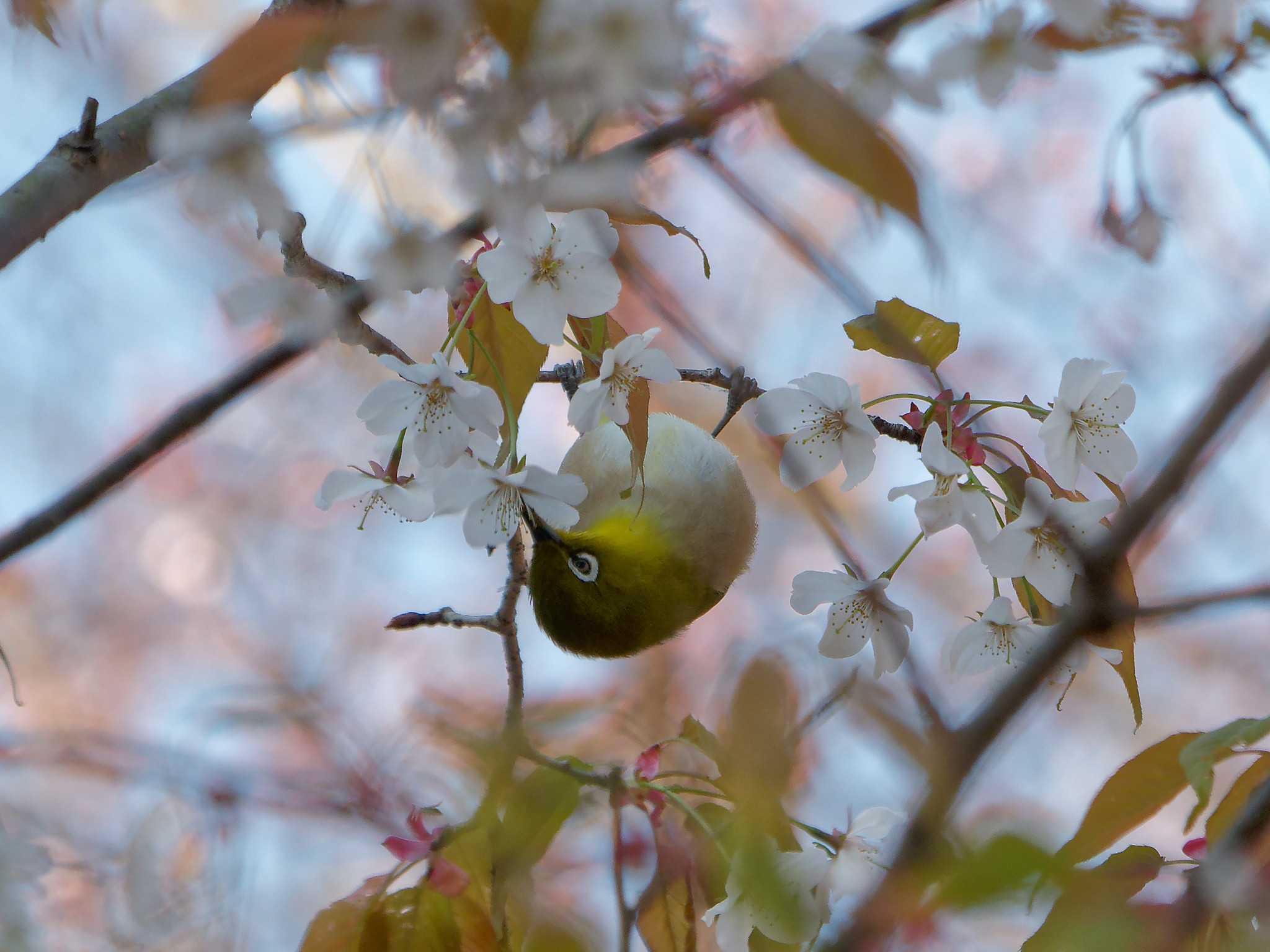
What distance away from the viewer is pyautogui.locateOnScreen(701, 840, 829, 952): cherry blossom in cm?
52

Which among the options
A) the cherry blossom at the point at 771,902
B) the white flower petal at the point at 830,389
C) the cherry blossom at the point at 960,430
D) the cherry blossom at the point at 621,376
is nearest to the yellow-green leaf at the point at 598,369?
the cherry blossom at the point at 621,376

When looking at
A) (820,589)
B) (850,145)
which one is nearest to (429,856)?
(820,589)

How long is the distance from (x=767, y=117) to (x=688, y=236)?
0.50m

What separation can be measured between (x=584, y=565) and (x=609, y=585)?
6 cm

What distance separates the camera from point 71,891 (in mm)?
1604

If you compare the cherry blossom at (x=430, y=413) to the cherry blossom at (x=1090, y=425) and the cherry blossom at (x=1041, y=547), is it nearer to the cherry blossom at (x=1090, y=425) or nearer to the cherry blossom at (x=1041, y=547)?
the cherry blossom at (x=1041, y=547)

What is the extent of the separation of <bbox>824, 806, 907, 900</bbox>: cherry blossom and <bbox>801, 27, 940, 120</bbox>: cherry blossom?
75cm

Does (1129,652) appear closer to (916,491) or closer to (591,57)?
(916,491)

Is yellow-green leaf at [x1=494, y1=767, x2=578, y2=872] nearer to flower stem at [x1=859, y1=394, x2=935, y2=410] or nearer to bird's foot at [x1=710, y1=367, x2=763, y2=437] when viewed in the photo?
flower stem at [x1=859, y1=394, x2=935, y2=410]

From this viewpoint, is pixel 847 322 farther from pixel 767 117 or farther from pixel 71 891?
pixel 71 891

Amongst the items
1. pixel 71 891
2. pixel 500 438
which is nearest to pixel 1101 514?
pixel 500 438

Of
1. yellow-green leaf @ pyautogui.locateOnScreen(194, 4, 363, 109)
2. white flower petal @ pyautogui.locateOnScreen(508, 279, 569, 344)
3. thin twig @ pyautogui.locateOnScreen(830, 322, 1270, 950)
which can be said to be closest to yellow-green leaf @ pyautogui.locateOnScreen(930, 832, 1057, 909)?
thin twig @ pyautogui.locateOnScreen(830, 322, 1270, 950)

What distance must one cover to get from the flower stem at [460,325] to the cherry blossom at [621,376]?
15cm

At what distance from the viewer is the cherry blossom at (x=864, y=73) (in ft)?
2.22
